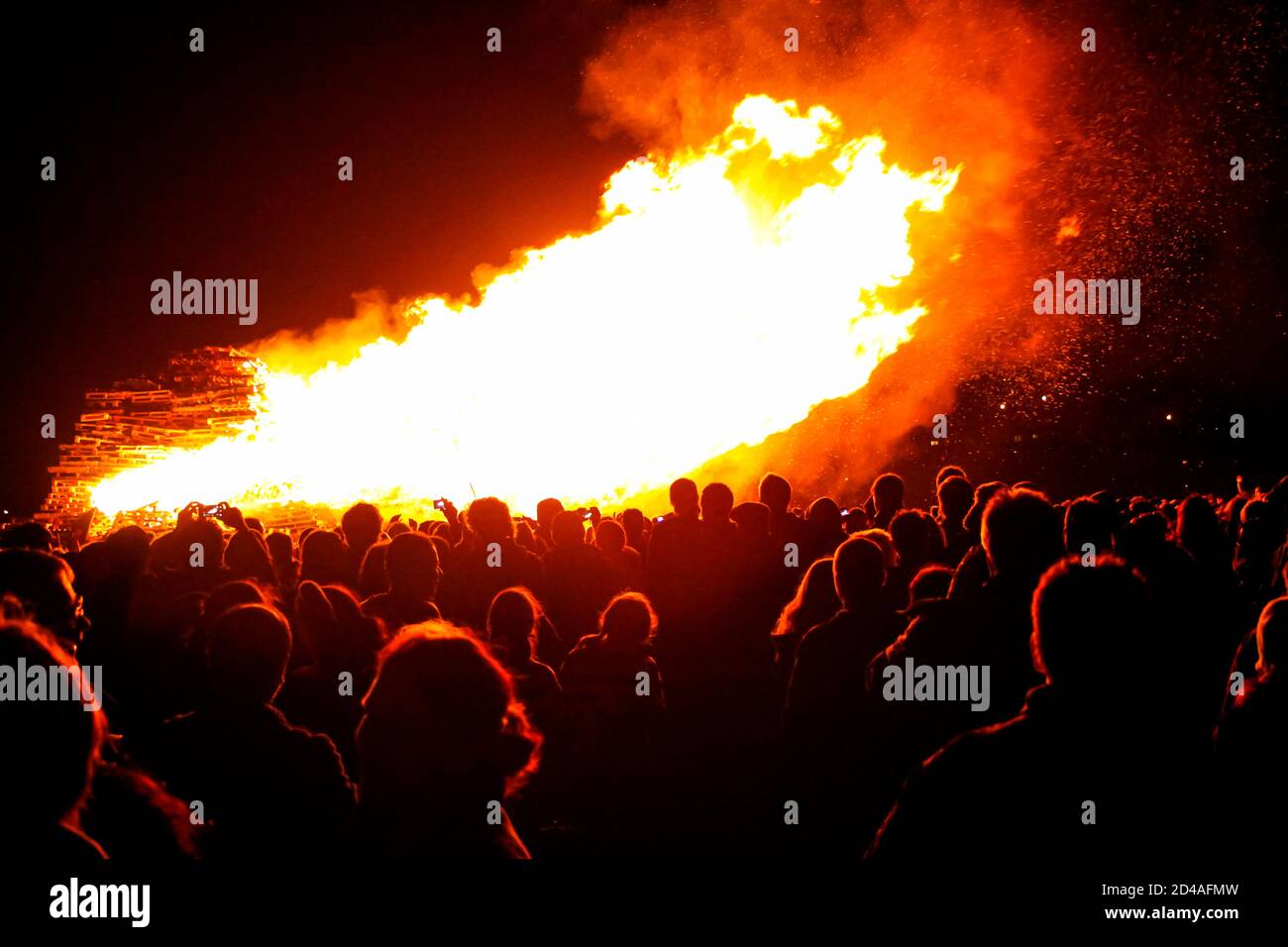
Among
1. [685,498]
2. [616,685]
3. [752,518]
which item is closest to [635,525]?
[685,498]

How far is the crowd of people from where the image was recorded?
212 centimetres

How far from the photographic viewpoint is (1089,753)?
2150 millimetres

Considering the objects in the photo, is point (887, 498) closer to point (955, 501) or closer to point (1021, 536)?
point (955, 501)

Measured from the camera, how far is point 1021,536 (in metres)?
3.76

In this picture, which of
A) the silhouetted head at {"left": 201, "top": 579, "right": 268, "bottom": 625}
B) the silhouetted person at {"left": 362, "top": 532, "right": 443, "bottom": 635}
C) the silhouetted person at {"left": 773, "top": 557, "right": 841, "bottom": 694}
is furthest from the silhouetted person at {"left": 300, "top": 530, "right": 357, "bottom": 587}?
the silhouetted person at {"left": 773, "top": 557, "right": 841, "bottom": 694}

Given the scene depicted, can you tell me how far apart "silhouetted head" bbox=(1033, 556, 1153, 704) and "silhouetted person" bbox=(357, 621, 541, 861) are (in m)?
1.49

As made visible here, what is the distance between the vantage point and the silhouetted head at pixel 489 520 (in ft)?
21.0

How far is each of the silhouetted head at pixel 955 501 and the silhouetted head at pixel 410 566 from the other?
3.86 meters

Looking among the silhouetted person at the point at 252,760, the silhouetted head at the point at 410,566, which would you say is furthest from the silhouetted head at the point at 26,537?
the silhouetted person at the point at 252,760

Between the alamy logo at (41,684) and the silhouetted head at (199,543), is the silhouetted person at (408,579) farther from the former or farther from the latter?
the alamy logo at (41,684)
